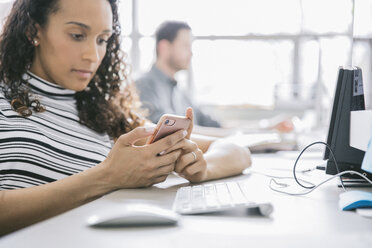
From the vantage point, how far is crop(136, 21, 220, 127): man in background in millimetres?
2638

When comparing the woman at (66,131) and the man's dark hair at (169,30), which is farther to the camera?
the man's dark hair at (169,30)

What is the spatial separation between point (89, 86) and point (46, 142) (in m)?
0.41

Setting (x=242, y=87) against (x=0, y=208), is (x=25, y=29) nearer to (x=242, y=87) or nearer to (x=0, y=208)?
(x=0, y=208)

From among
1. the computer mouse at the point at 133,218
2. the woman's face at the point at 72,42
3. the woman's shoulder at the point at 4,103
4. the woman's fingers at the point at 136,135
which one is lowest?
the computer mouse at the point at 133,218

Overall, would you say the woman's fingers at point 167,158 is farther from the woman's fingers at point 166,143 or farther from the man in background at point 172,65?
the man in background at point 172,65

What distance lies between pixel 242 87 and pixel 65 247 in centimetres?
455

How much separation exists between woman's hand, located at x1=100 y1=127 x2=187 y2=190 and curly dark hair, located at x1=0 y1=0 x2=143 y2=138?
333mm

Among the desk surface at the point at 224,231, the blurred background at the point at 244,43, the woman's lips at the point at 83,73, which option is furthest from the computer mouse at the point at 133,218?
the blurred background at the point at 244,43

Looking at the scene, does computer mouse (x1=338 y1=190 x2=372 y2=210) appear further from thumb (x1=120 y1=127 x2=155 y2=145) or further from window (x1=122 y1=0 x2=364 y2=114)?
window (x1=122 y1=0 x2=364 y2=114)

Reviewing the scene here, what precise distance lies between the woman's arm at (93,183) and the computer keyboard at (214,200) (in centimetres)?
9

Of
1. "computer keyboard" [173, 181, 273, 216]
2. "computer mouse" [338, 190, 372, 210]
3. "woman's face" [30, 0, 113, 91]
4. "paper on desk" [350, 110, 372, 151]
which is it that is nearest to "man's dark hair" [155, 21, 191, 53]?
"woman's face" [30, 0, 113, 91]

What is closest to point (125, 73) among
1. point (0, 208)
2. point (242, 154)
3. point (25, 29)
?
point (25, 29)

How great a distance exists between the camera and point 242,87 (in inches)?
194

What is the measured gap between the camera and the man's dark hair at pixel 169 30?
2.83 metres
